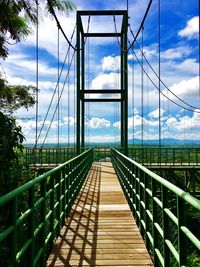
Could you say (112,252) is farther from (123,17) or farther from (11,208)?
(123,17)

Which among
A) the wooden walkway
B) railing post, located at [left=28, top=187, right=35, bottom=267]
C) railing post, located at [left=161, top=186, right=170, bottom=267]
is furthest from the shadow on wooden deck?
railing post, located at [left=161, top=186, right=170, bottom=267]

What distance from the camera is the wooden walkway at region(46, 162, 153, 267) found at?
3873mm

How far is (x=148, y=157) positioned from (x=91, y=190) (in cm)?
1065

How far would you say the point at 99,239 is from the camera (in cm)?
472

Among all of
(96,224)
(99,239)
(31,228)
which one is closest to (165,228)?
(31,228)

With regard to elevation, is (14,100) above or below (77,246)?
above

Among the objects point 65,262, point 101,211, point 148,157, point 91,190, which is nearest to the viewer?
point 65,262

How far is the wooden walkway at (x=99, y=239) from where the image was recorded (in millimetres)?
3873

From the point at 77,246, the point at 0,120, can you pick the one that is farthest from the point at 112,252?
the point at 0,120

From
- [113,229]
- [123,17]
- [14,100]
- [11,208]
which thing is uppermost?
[123,17]

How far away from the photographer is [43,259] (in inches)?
140

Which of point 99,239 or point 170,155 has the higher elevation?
point 170,155

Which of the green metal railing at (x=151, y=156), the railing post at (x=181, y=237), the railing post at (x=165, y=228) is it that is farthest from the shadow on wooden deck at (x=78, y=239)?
the green metal railing at (x=151, y=156)

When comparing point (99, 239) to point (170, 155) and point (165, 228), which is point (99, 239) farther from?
point (170, 155)
